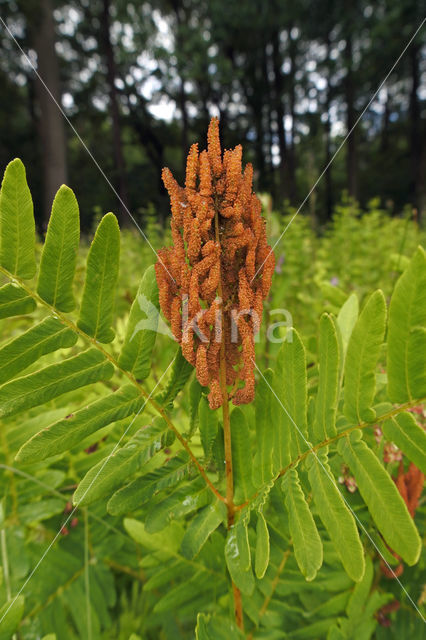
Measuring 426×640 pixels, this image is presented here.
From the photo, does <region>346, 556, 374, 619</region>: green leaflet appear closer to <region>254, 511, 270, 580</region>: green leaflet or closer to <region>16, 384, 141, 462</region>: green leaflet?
<region>254, 511, 270, 580</region>: green leaflet

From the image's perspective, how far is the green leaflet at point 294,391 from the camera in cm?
51

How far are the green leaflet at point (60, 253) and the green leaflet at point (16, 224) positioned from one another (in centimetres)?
2

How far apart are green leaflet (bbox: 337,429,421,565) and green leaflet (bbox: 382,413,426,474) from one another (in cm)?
4

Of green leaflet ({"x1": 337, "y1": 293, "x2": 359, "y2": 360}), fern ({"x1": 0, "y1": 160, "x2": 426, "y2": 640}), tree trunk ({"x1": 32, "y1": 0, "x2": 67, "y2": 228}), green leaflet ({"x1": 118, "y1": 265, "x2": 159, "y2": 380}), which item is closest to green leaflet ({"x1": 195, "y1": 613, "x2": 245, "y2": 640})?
fern ({"x1": 0, "y1": 160, "x2": 426, "y2": 640})

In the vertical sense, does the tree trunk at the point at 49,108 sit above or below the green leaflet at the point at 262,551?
above

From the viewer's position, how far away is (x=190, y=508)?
0.57 m

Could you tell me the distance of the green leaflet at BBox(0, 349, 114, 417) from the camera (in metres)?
0.48

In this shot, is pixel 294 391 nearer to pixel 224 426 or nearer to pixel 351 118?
pixel 224 426

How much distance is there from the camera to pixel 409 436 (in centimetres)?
46

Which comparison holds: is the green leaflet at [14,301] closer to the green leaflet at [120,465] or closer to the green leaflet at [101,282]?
the green leaflet at [101,282]

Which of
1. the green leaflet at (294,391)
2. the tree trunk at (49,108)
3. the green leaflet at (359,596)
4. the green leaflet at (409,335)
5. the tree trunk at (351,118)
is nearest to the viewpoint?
the green leaflet at (409,335)

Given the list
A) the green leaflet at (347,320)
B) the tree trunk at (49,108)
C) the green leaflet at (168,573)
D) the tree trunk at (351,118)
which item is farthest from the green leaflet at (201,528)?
the tree trunk at (351,118)

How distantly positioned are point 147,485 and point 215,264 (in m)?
0.33

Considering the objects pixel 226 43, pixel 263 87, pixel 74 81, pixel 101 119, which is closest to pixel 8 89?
pixel 74 81
